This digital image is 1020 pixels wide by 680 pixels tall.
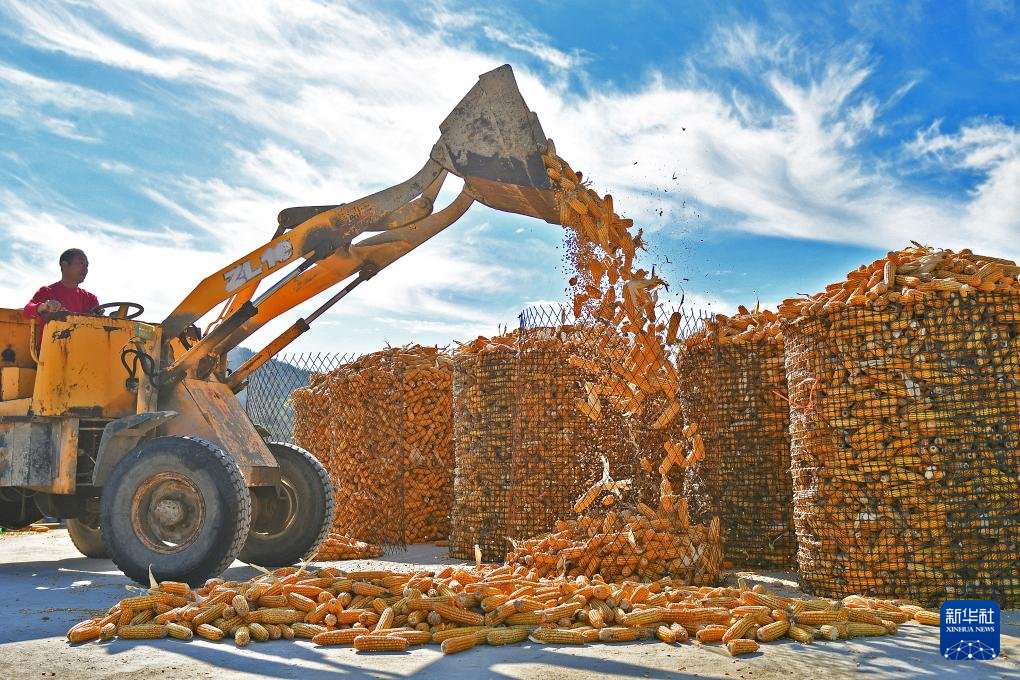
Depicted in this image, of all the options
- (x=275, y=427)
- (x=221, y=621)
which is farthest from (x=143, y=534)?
(x=275, y=427)

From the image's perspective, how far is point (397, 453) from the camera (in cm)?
991

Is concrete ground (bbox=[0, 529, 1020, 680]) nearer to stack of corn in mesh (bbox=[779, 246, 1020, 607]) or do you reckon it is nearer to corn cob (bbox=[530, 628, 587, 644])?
corn cob (bbox=[530, 628, 587, 644])

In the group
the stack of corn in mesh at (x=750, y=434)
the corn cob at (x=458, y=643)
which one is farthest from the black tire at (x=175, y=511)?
the stack of corn in mesh at (x=750, y=434)

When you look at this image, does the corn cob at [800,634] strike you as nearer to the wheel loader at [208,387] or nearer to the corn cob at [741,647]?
the corn cob at [741,647]

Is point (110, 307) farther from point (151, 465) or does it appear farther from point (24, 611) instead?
point (24, 611)

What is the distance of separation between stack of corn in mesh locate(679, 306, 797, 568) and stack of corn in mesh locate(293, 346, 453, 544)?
11.8 ft

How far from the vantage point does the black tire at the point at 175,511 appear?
6.25m

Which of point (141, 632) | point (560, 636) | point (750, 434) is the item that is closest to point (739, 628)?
point (560, 636)

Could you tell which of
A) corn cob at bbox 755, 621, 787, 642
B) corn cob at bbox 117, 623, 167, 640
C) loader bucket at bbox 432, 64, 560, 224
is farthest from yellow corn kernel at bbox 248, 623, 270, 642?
loader bucket at bbox 432, 64, 560, 224

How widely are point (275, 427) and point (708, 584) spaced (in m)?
10.3

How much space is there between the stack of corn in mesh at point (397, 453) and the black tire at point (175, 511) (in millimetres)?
3519

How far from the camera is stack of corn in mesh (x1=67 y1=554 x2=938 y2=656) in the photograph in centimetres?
454

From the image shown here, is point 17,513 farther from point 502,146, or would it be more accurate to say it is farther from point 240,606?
point 502,146

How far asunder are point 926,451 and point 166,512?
17.0 ft
